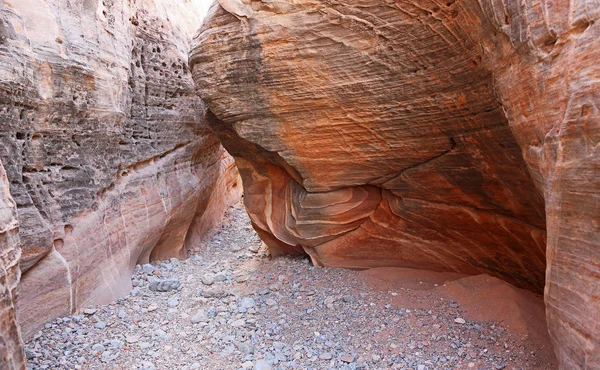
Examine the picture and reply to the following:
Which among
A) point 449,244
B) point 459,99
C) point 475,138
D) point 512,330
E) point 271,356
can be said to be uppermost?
point 459,99

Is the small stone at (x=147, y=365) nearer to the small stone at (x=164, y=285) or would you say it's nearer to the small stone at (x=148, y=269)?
the small stone at (x=164, y=285)

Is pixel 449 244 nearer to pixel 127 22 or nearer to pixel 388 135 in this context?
pixel 388 135

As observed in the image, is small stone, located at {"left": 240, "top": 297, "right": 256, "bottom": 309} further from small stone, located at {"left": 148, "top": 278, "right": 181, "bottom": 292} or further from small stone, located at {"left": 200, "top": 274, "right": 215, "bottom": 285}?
small stone, located at {"left": 148, "top": 278, "right": 181, "bottom": 292}

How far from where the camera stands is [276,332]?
4828 mm

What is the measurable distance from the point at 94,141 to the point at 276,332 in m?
3.73

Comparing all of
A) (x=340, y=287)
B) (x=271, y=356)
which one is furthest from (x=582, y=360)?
(x=340, y=287)

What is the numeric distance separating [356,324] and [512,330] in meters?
1.62

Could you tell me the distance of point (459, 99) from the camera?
4.09 metres

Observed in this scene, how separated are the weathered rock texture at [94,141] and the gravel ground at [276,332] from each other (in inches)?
24.4

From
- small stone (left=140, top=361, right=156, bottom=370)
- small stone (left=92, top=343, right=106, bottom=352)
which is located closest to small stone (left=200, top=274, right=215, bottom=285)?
small stone (left=92, top=343, right=106, bottom=352)

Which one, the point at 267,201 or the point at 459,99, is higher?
the point at 459,99

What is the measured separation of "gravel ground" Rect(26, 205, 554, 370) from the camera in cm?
412

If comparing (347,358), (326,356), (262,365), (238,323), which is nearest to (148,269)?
(238,323)

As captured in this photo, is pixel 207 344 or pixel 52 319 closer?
pixel 207 344
